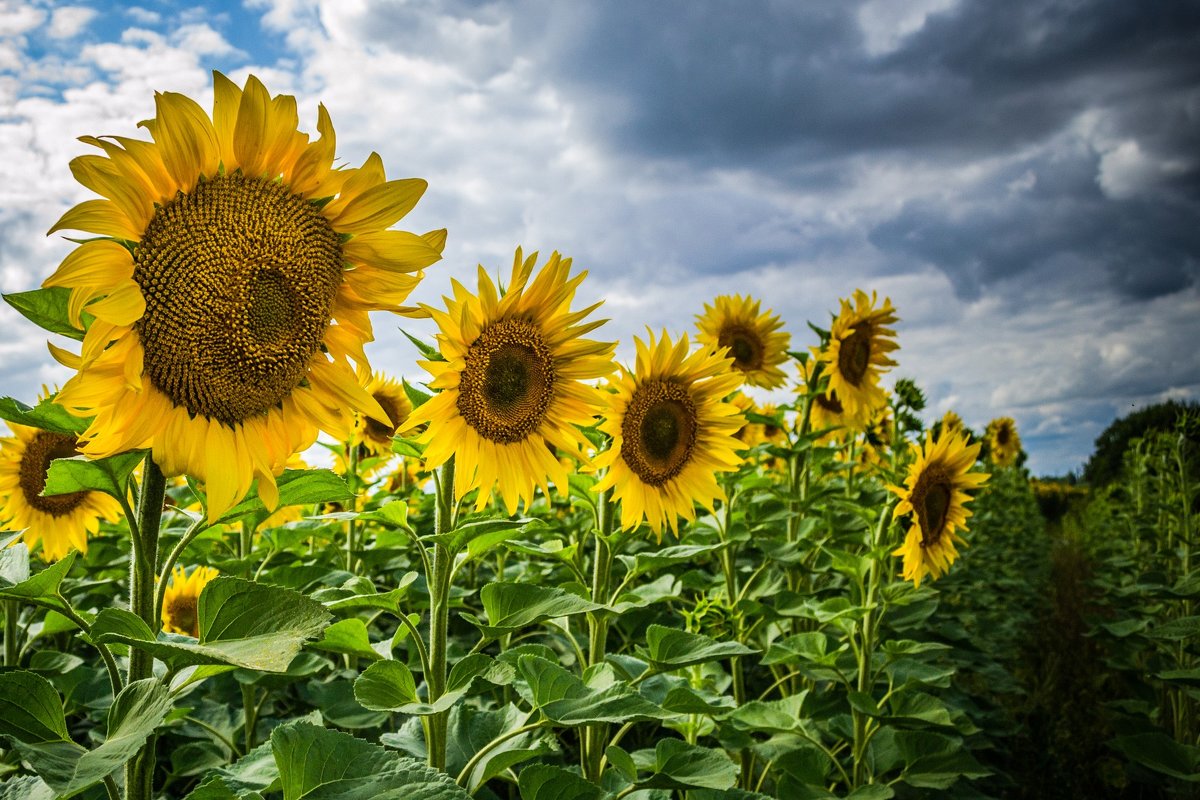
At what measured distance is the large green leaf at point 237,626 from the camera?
1163 millimetres

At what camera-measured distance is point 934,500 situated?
3654 mm

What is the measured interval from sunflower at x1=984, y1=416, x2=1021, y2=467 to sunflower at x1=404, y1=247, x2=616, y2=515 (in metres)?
9.14

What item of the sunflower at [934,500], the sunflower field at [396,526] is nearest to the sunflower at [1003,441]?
the sunflower field at [396,526]

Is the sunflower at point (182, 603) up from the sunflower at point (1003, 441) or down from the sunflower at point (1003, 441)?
down

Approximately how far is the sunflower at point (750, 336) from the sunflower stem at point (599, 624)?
2128mm

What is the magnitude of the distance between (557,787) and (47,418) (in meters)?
1.19

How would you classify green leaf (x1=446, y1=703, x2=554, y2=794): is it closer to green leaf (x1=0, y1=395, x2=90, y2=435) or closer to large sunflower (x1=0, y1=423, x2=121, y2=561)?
green leaf (x1=0, y1=395, x2=90, y2=435)

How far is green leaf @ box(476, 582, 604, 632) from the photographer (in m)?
1.88

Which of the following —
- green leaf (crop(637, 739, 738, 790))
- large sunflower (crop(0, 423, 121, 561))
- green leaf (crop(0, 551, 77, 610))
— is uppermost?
large sunflower (crop(0, 423, 121, 561))

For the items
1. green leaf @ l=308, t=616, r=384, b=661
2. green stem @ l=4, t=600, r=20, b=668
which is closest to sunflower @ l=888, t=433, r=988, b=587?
green leaf @ l=308, t=616, r=384, b=661

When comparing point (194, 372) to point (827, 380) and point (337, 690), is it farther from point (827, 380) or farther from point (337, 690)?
point (827, 380)

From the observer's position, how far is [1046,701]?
20.9ft

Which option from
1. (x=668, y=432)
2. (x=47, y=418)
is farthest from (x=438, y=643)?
(x=668, y=432)

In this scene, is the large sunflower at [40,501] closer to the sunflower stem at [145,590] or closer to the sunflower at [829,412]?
the sunflower stem at [145,590]
